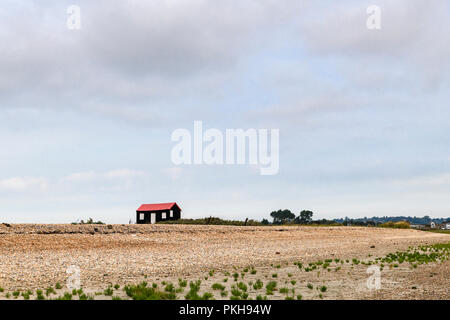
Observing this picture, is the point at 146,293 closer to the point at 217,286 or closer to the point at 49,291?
the point at 217,286

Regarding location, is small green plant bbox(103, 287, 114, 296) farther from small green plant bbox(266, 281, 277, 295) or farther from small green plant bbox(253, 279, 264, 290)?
small green plant bbox(266, 281, 277, 295)

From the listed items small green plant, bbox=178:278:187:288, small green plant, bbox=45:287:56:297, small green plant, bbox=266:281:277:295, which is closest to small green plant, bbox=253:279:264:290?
small green plant, bbox=266:281:277:295

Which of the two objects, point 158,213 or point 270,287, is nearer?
point 270,287

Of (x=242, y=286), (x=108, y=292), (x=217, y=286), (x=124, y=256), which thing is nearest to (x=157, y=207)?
(x=124, y=256)

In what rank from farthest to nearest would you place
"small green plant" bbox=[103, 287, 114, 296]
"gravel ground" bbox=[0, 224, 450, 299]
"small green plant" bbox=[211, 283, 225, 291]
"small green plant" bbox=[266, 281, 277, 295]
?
"gravel ground" bbox=[0, 224, 450, 299] → "small green plant" bbox=[211, 283, 225, 291] → "small green plant" bbox=[266, 281, 277, 295] → "small green plant" bbox=[103, 287, 114, 296]

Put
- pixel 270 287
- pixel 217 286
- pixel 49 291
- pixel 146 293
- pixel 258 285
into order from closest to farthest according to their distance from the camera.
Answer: pixel 146 293 < pixel 49 291 < pixel 270 287 < pixel 217 286 < pixel 258 285

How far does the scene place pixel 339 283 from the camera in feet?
51.0

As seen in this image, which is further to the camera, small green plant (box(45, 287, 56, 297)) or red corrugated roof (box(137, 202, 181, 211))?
red corrugated roof (box(137, 202, 181, 211))

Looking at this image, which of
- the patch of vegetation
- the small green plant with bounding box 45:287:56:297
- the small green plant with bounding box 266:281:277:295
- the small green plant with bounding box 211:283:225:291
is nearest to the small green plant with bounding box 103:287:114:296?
the patch of vegetation

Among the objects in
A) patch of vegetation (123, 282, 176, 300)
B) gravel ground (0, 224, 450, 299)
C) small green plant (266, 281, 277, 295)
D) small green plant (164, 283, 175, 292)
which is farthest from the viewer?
gravel ground (0, 224, 450, 299)

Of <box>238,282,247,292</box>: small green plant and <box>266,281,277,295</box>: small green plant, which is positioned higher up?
<box>238,282,247,292</box>: small green plant
